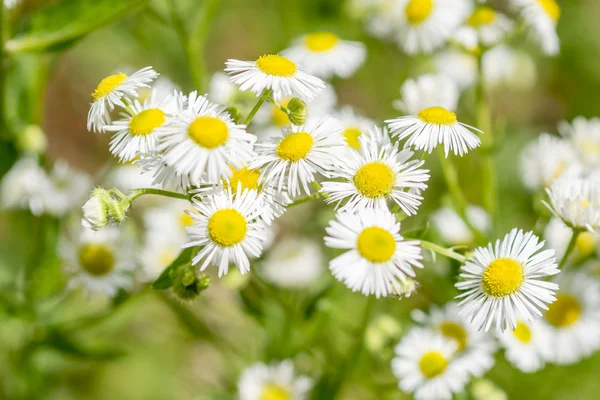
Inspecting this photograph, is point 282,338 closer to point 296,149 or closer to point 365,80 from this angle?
point 296,149

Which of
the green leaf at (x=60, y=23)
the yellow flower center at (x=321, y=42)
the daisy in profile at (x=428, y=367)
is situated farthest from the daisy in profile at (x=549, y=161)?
the green leaf at (x=60, y=23)

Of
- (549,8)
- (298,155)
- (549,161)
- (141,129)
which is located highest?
(549,8)

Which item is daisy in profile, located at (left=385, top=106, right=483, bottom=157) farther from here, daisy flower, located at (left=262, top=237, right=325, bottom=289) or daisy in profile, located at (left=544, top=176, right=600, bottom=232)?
daisy flower, located at (left=262, top=237, right=325, bottom=289)

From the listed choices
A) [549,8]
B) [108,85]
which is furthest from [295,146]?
[549,8]

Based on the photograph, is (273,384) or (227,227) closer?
(227,227)

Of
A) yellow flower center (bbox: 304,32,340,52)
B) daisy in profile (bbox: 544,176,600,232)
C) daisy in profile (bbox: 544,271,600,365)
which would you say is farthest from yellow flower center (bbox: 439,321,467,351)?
yellow flower center (bbox: 304,32,340,52)

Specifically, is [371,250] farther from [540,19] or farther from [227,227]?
[540,19]
